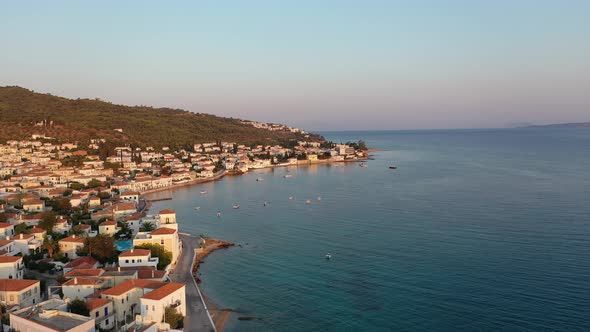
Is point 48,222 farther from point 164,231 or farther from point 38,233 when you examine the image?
point 164,231

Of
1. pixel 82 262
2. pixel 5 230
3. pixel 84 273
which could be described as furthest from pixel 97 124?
pixel 84 273

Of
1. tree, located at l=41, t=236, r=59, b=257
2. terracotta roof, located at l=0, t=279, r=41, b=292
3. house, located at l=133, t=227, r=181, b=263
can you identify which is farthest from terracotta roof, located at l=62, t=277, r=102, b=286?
tree, located at l=41, t=236, r=59, b=257

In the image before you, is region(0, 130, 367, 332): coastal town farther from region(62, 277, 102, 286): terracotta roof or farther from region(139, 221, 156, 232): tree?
region(139, 221, 156, 232): tree

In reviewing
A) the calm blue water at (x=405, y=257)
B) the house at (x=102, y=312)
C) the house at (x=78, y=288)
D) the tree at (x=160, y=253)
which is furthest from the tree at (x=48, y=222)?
the house at (x=102, y=312)

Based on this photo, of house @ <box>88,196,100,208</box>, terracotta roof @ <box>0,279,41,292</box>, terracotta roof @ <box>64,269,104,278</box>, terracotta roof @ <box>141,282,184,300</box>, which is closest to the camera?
terracotta roof @ <box>141,282,184,300</box>

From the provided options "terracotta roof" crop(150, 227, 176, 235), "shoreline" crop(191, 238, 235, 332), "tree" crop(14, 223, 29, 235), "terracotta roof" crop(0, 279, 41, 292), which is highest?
"terracotta roof" crop(150, 227, 176, 235)

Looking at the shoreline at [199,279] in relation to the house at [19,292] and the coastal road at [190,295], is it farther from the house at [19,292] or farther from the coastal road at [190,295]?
the house at [19,292]
